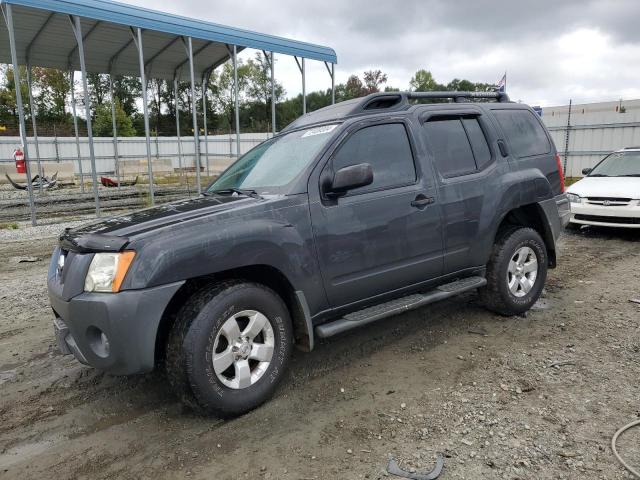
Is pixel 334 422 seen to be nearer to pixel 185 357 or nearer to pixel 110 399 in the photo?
pixel 185 357

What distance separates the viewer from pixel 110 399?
3.37 m

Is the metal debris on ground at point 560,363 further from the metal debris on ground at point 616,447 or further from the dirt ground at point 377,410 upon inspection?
the metal debris on ground at point 616,447

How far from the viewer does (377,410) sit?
311 centimetres

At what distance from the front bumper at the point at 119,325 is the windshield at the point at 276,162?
3.93 feet

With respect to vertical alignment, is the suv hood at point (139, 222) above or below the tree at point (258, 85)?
below

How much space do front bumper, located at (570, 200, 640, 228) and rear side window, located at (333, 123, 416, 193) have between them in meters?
6.15

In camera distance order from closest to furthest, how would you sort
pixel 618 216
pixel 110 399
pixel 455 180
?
pixel 110 399 → pixel 455 180 → pixel 618 216

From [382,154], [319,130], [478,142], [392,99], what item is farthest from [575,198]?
[319,130]

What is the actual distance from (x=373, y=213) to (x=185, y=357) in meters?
1.68

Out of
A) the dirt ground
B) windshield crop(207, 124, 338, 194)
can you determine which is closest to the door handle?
windshield crop(207, 124, 338, 194)

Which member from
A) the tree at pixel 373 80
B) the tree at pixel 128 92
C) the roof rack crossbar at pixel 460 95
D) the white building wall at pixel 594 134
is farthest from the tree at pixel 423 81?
the roof rack crossbar at pixel 460 95

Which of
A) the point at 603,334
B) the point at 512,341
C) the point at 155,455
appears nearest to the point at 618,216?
the point at 603,334

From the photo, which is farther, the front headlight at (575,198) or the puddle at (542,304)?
the front headlight at (575,198)

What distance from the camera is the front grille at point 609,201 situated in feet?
26.8
